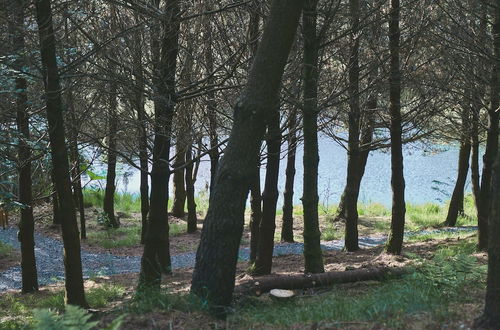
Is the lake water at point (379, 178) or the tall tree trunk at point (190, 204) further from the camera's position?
the lake water at point (379, 178)

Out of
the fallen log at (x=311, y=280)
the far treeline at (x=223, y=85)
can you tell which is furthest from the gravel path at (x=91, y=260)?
the fallen log at (x=311, y=280)

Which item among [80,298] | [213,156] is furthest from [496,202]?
[213,156]

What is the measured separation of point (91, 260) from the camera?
13688 millimetres

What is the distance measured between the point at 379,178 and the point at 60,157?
24.0 metres

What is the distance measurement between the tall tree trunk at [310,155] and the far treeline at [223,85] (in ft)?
0.06

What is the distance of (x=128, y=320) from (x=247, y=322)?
0.95 metres

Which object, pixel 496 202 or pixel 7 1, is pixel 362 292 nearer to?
pixel 496 202

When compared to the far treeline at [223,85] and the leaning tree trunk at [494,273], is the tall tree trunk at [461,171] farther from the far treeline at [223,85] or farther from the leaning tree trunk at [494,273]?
the leaning tree trunk at [494,273]

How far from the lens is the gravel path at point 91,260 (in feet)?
38.8

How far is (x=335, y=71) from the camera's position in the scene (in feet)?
33.6

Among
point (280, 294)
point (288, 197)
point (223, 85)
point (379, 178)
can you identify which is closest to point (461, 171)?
point (288, 197)

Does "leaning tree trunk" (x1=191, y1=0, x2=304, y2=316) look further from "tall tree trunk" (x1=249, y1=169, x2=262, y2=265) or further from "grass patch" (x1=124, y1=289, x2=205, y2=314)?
"tall tree trunk" (x1=249, y1=169, x2=262, y2=265)

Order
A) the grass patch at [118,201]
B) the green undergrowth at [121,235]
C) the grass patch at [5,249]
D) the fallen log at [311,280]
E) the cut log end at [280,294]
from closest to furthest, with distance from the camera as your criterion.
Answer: the cut log end at [280,294] → the fallen log at [311,280] → the grass patch at [5,249] → the green undergrowth at [121,235] → the grass patch at [118,201]

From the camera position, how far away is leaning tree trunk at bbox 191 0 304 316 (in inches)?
196
